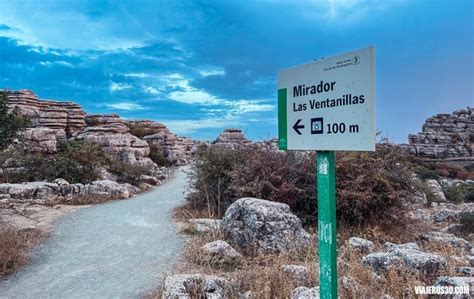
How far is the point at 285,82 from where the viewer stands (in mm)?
3170

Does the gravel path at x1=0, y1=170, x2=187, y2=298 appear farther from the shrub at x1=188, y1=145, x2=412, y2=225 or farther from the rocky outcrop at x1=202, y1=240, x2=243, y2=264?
the shrub at x1=188, y1=145, x2=412, y2=225

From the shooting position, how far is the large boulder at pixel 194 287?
3752 millimetres

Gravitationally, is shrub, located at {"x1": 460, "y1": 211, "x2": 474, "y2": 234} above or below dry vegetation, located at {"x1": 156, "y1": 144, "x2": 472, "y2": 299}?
below

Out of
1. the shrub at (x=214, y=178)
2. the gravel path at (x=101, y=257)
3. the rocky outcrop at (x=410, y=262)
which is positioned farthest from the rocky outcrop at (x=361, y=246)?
the shrub at (x=214, y=178)

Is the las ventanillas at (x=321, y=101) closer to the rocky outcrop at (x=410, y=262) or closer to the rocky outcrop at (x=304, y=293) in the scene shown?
the rocky outcrop at (x=304, y=293)

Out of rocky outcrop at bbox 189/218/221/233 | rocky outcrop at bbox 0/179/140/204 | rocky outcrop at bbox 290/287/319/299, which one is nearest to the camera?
rocky outcrop at bbox 290/287/319/299

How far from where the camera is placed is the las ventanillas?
2.53 metres

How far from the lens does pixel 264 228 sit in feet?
19.0

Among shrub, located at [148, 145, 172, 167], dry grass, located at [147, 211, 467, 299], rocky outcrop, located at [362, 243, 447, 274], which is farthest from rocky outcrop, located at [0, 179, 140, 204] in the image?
shrub, located at [148, 145, 172, 167]

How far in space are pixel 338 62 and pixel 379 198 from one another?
5.93 meters

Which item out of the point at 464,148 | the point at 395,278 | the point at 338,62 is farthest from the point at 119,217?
the point at 464,148

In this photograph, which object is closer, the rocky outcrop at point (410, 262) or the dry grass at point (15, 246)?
the rocky outcrop at point (410, 262)

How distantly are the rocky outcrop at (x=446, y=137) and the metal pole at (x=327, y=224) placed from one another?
44.7 m

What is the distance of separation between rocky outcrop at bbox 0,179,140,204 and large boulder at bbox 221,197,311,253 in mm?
7070
